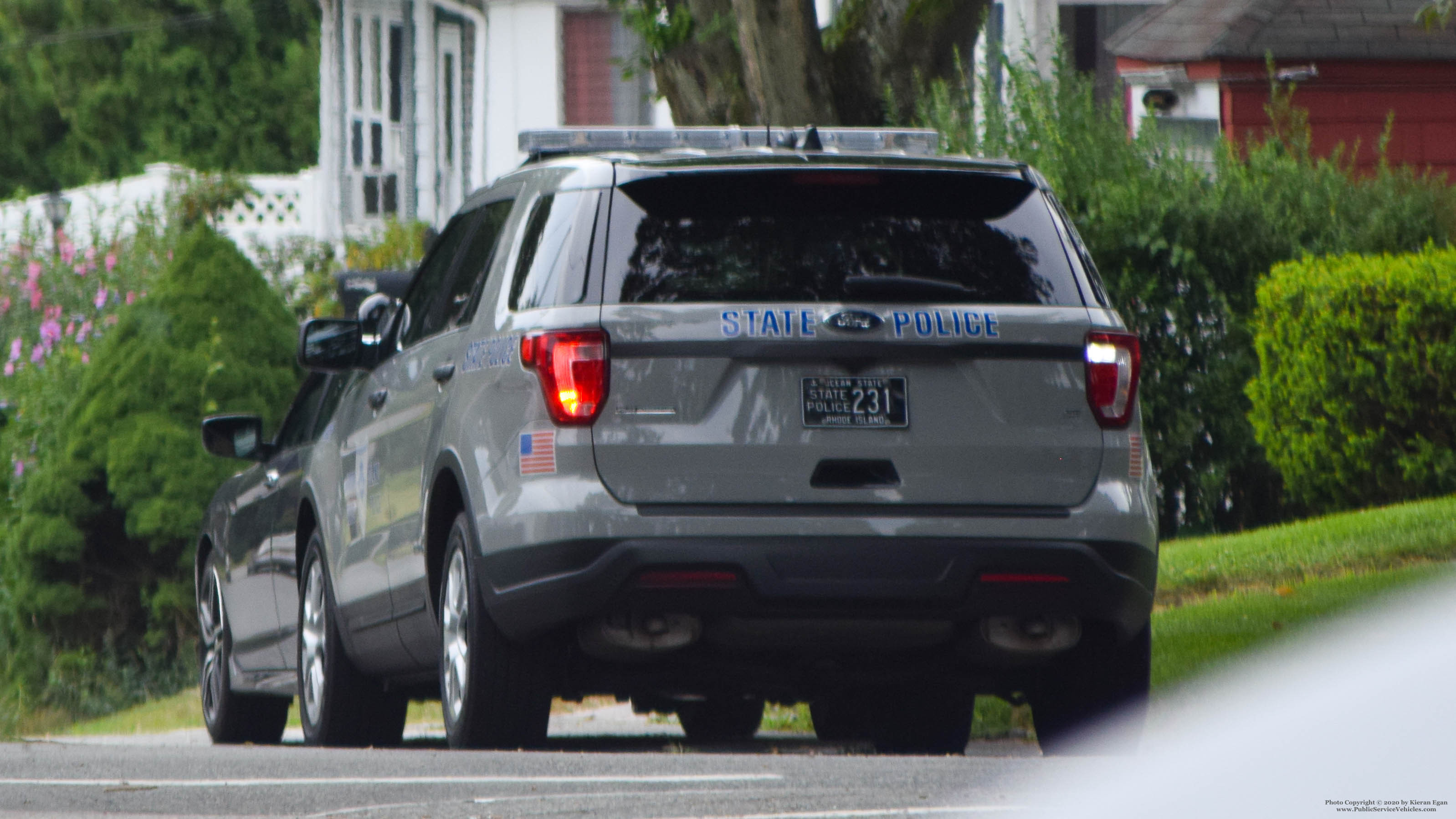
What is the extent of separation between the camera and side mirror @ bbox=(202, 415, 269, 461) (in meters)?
9.92

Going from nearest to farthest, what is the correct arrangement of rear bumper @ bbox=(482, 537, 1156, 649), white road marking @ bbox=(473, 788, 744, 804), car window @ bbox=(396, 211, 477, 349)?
1. white road marking @ bbox=(473, 788, 744, 804)
2. rear bumper @ bbox=(482, 537, 1156, 649)
3. car window @ bbox=(396, 211, 477, 349)

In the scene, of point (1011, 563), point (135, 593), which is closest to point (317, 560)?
point (1011, 563)

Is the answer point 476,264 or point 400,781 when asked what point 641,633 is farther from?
point 476,264

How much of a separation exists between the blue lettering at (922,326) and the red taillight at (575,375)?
2.69ft

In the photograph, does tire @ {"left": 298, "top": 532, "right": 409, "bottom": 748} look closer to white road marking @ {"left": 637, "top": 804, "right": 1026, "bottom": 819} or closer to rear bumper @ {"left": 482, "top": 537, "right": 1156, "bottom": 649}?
rear bumper @ {"left": 482, "top": 537, "right": 1156, "bottom": 649}

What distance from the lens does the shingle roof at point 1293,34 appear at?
21.6 metres

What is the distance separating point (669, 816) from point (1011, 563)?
156cm

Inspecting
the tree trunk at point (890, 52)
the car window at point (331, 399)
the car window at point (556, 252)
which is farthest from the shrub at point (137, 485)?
the car window at point (556, 252)

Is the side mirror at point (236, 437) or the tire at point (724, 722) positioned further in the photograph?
the tire at point (724, 722)

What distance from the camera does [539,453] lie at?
661cm

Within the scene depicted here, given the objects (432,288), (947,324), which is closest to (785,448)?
(947,324)

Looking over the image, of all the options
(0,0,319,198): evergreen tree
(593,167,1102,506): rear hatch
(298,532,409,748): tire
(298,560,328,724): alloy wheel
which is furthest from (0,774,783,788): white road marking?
(0,0,319,198): evergreen tree

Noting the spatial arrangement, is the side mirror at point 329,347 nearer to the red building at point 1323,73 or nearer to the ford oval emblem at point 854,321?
the ford oval emblem at point 854,321

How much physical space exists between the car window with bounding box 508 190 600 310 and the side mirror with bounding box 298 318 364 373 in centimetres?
164
